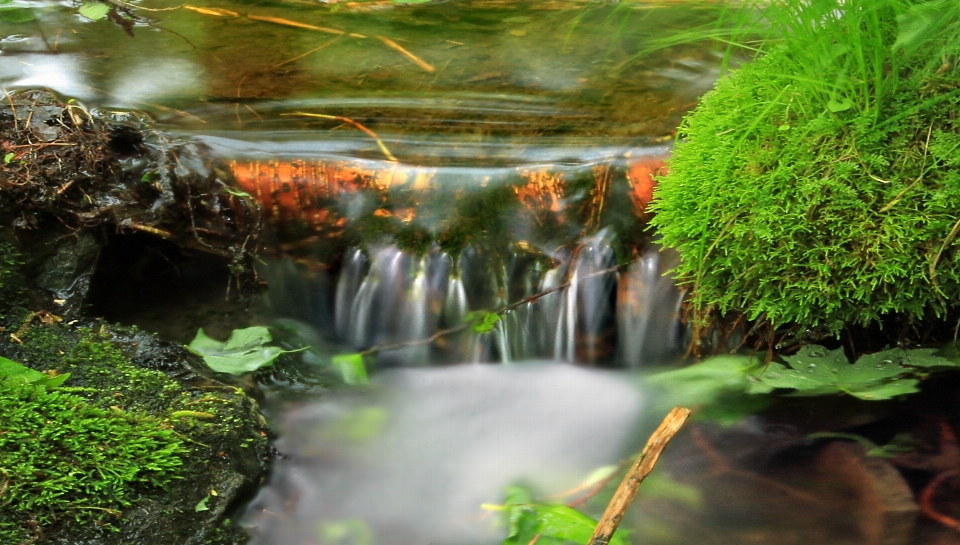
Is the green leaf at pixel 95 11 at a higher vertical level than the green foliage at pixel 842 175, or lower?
higher

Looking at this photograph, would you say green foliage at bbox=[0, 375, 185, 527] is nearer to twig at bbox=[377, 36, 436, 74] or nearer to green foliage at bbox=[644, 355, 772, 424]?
green foliage at bbox=[644, 355, 772, 424]

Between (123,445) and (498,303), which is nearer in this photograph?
(123,445)

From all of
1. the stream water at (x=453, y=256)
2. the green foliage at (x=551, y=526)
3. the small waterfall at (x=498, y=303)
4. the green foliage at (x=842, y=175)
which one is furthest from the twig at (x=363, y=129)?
the green foliage at (x=551, y=526)

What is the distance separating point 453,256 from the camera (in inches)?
136

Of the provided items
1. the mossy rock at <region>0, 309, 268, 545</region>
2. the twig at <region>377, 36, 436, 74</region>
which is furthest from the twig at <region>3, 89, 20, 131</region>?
the twig at <region>377, 36, 436, 74</region>

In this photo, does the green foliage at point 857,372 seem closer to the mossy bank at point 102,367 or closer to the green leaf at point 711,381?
the green leaf at point 711,381

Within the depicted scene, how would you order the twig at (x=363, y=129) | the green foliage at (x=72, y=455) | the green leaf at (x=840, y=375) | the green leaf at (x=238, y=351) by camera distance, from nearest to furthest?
1. the green foliage at (x=72, y=455)
2. the green leaf at (x=840, y=375)
3. the green leaf at (x=238, y=351)
4. the twig at (x=363, y=129)

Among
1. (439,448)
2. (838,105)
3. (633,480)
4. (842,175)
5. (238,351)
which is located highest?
(838,105)

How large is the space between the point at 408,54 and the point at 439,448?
2855 millimetres

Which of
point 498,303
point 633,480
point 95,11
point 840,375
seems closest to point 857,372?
point 840,375

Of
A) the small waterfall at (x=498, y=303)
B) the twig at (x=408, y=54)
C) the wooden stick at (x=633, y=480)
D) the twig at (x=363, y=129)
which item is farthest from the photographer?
→ the twig at (x=408, y=54)

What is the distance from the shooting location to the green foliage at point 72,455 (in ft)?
6.79

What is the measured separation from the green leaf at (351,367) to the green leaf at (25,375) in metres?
1.24

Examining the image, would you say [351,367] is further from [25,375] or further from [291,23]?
[291,23]
